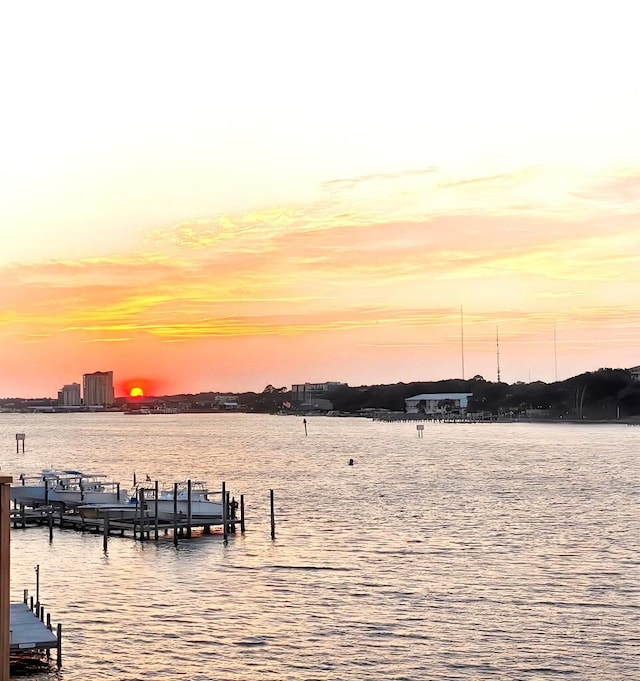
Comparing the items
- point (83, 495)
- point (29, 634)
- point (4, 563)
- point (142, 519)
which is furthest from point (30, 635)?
point (83, 495)

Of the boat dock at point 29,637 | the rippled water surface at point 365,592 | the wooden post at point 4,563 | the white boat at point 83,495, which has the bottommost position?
the rippled water surface at point 365,592

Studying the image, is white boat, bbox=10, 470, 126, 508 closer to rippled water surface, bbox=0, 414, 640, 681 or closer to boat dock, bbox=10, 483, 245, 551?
boat dock, bbox=10, 483, 245, 551

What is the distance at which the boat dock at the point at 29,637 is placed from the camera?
2958 cm

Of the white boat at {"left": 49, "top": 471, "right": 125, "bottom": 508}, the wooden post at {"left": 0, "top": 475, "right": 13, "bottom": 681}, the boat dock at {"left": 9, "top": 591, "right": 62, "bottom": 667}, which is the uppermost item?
the wooden post at {"left": 0, "top": 475, "right": 13, "bottom": 681}

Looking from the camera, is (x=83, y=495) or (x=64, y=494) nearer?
(x=83, y=495)

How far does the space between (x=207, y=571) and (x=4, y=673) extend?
29.7m

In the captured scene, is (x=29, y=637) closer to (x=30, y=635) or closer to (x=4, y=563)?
(x=30, y=635)

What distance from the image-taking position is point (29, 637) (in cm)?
2983

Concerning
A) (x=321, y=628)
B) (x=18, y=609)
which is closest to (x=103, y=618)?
(x=18, y=609)

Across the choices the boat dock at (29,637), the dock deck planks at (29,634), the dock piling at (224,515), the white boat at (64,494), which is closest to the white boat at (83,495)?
the white boat at (64,494)

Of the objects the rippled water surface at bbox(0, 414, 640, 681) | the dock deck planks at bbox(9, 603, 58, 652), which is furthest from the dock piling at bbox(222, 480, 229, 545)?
the dock deck planks at bbox(9, 603, 58, 652)

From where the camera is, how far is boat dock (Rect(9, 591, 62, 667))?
97.0 feet

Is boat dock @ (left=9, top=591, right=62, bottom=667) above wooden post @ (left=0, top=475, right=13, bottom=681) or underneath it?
underneath

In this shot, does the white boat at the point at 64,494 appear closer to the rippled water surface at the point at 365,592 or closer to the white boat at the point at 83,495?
the white boat at the point at 83,495
